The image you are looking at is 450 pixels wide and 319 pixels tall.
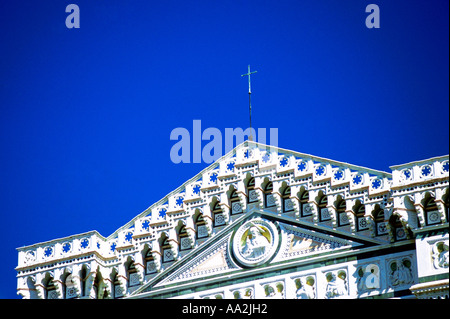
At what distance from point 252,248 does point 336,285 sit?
2.93 metres

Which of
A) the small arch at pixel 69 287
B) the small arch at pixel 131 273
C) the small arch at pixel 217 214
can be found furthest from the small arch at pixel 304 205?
the small arch at pixel 69 287

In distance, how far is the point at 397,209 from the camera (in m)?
43.4

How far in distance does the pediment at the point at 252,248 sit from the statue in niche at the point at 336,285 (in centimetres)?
68

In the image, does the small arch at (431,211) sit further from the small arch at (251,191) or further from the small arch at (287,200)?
the small arch at (251,191)

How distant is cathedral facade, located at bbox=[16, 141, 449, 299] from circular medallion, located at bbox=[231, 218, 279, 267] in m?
0.03

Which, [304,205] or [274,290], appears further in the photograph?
[304,205]

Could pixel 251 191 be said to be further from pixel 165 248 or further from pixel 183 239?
pixel 165 248

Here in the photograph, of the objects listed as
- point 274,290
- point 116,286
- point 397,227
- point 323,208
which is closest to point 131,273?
point 116,286

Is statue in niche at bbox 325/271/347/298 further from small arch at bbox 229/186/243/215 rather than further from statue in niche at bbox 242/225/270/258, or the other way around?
small arch at bbox 229/186/243/215

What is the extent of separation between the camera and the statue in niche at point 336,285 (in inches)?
1737

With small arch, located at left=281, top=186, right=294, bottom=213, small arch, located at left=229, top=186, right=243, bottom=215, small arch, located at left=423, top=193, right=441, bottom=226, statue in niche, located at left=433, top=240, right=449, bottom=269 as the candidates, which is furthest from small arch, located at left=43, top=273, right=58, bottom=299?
statue in niche, located at left=433, top=240, right=449, bottom=269

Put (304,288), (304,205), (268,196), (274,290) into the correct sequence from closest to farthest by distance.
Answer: (304,288) → (274,290) → (304,205) → (268,196)

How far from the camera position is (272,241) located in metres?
45.7
